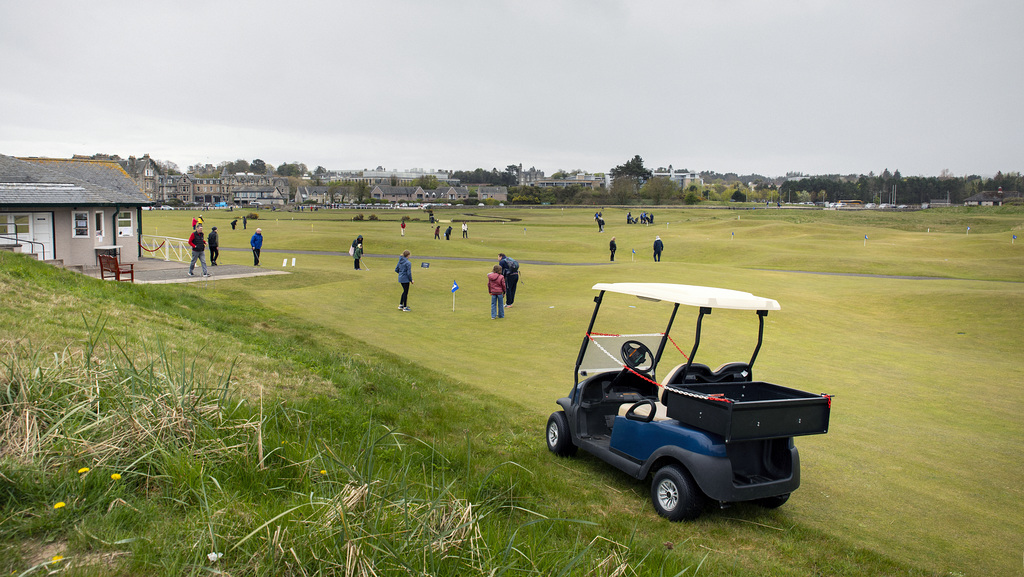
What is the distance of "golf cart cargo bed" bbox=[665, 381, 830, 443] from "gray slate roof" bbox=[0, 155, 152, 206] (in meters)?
26.9

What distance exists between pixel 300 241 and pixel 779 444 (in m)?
47.2

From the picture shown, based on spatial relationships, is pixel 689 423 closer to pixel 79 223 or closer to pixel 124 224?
pixel 79 223

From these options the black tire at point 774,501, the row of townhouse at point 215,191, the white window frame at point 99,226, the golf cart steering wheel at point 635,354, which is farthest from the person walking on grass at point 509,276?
the row of townhouse at point 215,191

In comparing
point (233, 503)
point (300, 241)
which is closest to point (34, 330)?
point (233, 503)

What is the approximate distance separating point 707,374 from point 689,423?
1.30 m

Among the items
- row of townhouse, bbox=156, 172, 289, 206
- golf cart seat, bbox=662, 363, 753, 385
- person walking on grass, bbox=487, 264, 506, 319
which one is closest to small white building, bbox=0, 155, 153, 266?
person walking on grass, bbox=487, 264, 506, 319

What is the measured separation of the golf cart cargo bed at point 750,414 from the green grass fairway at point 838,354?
1.01 metres

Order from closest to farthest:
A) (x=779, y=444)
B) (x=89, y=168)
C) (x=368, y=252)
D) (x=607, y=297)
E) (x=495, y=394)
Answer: (x=779, y=444) < (x=495, y=394) < (x=607, y=297) < (x=89, y=168) < (x=368, y=252)

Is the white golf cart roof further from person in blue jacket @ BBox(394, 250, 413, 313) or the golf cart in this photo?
person in blue jacket @ BBox(394, 250, 413, 313)

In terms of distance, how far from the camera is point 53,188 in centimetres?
2634

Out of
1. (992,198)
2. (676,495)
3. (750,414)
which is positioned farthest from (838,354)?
(992,198)

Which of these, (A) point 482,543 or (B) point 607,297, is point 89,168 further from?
(A) point 482,543

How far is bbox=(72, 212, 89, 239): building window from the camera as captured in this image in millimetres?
27547

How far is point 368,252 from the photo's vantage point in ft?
152
